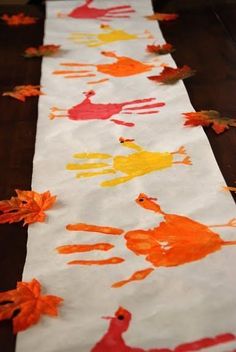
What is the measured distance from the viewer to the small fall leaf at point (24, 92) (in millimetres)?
1156

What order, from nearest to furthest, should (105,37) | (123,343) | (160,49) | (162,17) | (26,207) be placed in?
(123,343) < (26,207) < (160,49) < (105,37) < (162,17)

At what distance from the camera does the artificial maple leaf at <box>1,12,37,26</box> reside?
1.56m

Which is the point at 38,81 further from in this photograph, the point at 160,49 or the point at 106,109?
the point at 160,49

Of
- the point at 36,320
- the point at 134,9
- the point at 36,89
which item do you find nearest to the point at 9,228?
the point at 36,320

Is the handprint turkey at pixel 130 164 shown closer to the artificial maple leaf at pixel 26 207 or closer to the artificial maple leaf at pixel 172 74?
the artificial maple leaf at pixel 26 207

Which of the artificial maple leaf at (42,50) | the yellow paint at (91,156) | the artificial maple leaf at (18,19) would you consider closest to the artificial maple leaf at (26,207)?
the yellow paint at (91,156)

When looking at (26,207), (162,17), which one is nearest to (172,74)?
(162,17)

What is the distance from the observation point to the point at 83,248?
2.45 ft

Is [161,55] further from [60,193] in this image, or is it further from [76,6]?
[60,193]

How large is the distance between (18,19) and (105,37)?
289 mm

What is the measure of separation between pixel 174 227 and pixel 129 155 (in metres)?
0.21

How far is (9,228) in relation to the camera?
788 millimetres

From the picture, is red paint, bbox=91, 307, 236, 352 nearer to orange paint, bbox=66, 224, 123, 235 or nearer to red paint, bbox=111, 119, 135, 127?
orange paint, bbox=66, 224, 123, 235

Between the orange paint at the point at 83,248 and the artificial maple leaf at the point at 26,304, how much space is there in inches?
2.7
